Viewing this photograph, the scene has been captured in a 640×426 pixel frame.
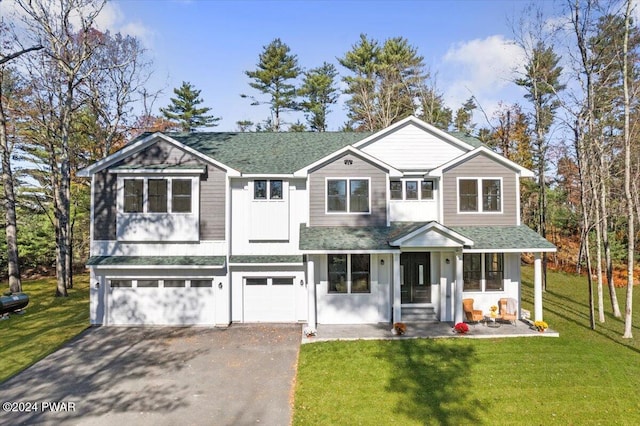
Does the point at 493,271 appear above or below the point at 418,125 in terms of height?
below

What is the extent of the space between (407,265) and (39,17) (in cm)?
2237

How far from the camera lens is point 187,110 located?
36.4 m

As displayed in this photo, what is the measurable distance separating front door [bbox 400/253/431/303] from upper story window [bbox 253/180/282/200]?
5.52 metres

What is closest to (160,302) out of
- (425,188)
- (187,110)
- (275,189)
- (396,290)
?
(275,189)

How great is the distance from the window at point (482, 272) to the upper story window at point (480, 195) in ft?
6.20

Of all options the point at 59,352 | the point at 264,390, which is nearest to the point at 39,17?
the point at 59,352

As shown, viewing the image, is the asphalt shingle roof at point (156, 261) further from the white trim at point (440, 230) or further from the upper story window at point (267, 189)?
the white trim at point (440, 230)

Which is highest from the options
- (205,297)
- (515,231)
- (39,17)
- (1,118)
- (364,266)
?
(39,17)

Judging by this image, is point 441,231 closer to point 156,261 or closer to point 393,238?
point 393,238

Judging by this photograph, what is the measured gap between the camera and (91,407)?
8.18 metres

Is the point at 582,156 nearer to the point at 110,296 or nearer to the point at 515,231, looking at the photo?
the point at 515,231

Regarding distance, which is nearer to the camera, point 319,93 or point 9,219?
point 9,219

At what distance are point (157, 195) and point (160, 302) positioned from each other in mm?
4150

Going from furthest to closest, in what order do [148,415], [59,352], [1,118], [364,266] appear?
[1,118] < [364,266] < [59,352] < [148,415]
